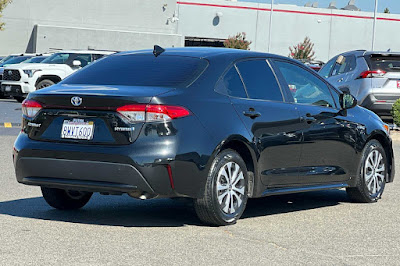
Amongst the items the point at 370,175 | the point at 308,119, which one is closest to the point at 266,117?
the point at 308,119

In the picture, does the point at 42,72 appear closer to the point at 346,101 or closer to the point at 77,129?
the point at 346,101

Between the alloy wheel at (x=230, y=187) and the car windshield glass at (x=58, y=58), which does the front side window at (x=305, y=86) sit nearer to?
the alloy wheel at (x=230, y=187)

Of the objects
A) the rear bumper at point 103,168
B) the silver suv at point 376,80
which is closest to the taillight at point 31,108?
the rear bumper at point 103,168

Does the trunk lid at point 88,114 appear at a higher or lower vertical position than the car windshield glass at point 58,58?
higher

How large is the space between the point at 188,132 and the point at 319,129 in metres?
2.01

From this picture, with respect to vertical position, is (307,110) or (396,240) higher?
(307,110)

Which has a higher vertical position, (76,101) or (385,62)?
(76,101)

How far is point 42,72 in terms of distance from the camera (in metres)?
27.8

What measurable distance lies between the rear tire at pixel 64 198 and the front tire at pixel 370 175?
2.94 metres

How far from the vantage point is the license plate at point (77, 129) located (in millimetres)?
7223

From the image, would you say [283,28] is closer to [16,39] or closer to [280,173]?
[16,39]

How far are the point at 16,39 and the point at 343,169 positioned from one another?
1953 inches

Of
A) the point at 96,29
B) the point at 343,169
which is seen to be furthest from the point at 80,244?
the point at 96,29

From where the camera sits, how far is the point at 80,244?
262 inches
